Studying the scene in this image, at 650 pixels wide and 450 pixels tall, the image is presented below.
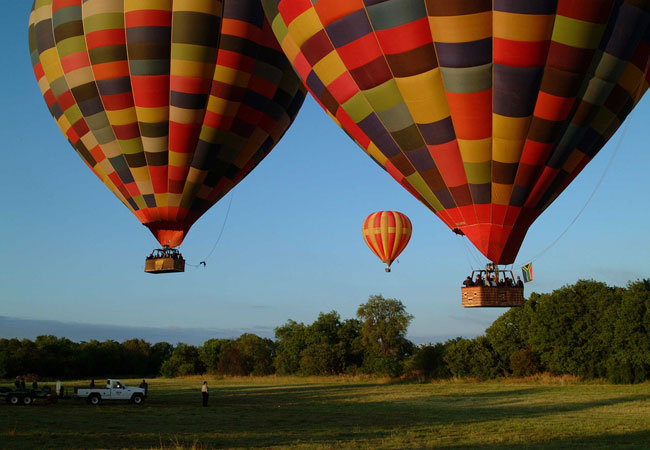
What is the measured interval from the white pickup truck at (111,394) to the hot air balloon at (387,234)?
16.0 meters

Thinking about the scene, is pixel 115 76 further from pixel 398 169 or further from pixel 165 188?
pixel 398 169

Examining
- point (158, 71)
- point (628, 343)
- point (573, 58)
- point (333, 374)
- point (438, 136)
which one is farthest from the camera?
point (333, 374)

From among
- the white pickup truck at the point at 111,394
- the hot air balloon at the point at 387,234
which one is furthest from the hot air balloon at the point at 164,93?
the hot air balloon at the point at 387,234

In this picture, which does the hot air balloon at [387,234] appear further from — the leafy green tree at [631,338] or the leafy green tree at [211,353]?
the leafy green tree at [211,353]

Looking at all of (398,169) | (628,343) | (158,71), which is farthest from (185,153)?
(628,343)

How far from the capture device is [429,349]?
47594 mm

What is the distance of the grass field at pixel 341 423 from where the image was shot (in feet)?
46.3

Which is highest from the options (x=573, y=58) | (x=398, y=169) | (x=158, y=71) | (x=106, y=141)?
(x=158, y=71)

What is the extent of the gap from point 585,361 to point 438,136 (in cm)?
3300

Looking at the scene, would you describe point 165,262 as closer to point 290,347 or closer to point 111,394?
point 111,394

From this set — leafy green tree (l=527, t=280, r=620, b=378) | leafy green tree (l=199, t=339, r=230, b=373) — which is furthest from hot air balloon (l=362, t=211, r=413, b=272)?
leafy green tree (l=199, t=339, r=230, b=373)

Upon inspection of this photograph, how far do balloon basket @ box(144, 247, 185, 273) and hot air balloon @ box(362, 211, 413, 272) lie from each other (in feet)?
59.8

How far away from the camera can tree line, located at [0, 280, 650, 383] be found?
38844 millimetres

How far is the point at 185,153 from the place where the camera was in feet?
60.1
